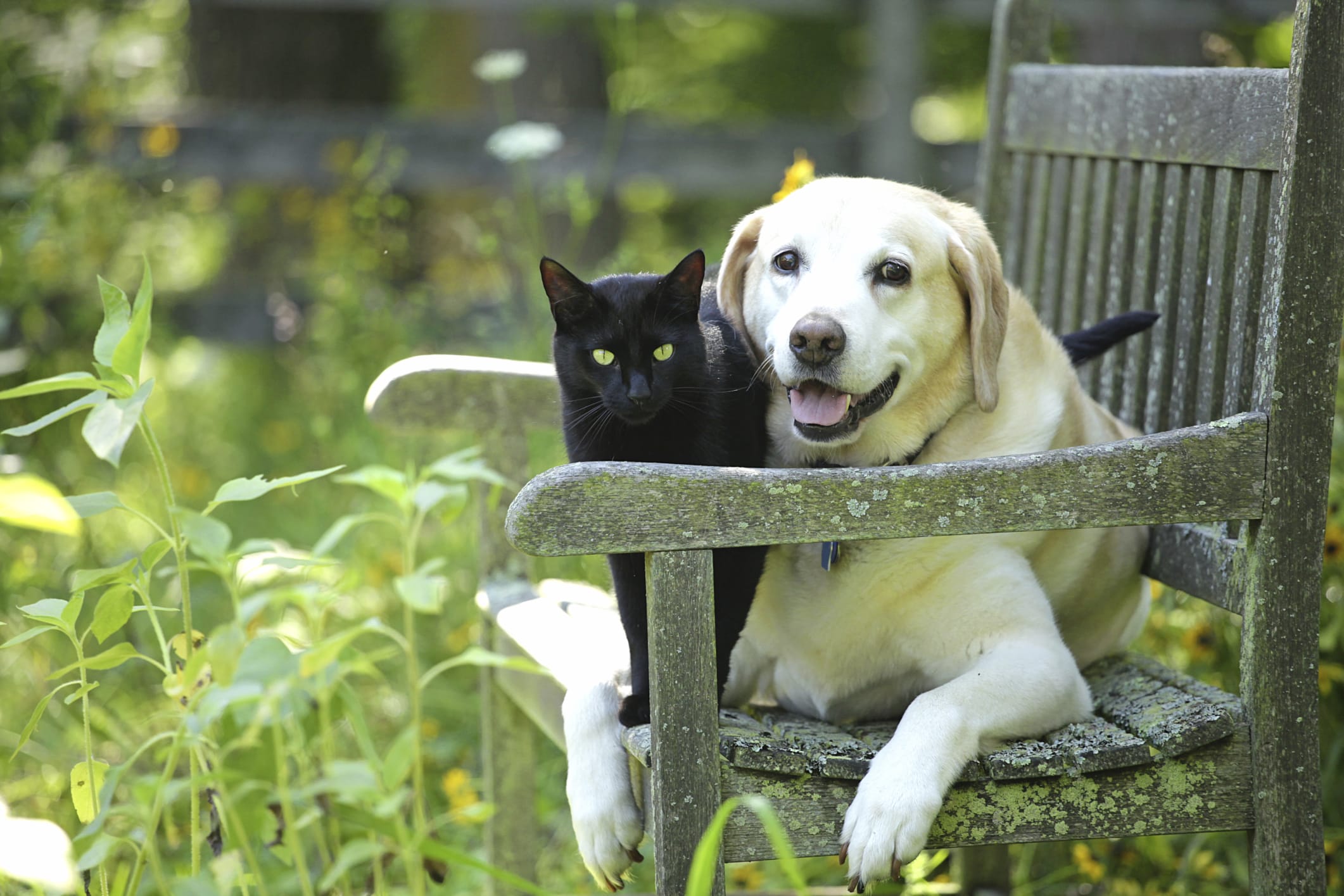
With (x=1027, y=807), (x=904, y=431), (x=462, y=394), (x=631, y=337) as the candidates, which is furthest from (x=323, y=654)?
(x=462, y=394)

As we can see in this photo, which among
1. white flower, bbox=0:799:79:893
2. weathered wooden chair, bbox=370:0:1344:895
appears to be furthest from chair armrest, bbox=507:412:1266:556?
white flower, bbox=0:799:79:893

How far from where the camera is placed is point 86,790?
1.39m

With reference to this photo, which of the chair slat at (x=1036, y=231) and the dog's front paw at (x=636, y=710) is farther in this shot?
the chair slat at (x=1036, y=231)

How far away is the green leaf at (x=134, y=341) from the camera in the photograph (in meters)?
1.24

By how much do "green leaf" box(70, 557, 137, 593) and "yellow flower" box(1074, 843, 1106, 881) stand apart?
1795mm

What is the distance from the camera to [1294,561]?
156cm

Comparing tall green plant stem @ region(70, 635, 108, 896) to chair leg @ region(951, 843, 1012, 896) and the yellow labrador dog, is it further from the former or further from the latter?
chair leg @ region(951, 843, 1012, 896)

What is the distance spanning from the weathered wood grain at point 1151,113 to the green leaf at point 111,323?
143 cm

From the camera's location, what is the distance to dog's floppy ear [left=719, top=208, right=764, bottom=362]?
5.99 feet

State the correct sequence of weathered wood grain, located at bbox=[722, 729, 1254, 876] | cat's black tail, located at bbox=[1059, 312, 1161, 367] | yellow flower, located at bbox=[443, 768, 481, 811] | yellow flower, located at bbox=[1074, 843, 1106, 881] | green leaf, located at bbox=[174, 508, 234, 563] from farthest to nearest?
1. yellow flower, located at bbox=[443, 768, 481, 811]
2. yellow flower, located at bbox=[1074, 843, 1106, 881]
3. cat's black tail, located at bbox=[1059, 312, 1161, 367]
4. weathered wood grain, located at bbox=[722, 729, 1254, 876]
5. green leaf, located at bbox=[174, 508, 234, 563]

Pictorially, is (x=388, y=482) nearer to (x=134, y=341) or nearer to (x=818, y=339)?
(x=134, y=341)

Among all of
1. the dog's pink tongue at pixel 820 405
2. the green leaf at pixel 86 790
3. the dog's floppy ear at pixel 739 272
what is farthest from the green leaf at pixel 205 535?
the dog's floppy ear at pixel 739 272

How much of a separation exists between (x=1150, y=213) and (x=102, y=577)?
1.67m

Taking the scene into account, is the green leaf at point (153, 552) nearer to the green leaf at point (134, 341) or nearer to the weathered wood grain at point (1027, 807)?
the green leaf at point (134, 341)
